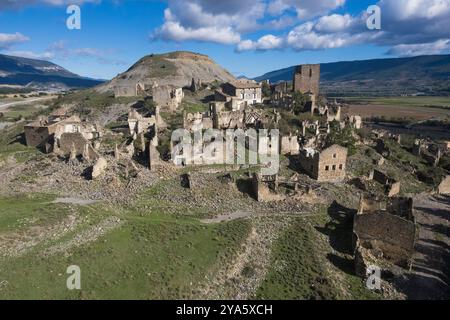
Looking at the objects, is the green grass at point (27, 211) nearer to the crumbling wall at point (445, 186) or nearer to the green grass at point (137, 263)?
the green grass at point (137, 263)

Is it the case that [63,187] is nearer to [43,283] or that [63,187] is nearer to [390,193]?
[43,283]

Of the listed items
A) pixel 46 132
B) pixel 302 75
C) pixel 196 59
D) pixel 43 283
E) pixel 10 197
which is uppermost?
pixel 196 59

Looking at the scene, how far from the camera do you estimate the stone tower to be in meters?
70.2

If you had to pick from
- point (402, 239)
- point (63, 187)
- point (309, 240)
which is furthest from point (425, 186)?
point (63, 187)

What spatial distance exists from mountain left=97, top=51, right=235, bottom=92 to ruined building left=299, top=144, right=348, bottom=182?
55.2 m

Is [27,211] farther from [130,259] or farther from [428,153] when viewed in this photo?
[428,153]

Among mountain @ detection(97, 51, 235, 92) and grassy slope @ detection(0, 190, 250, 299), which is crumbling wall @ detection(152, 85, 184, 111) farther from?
grassy slope @ detection(0, 190, 250, 299)

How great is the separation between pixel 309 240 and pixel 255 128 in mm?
22115

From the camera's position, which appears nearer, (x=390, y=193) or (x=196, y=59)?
(x=390, y=193)

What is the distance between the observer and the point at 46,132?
43969 millimetres

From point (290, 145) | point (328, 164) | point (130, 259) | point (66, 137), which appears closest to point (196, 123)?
point (290, 145)

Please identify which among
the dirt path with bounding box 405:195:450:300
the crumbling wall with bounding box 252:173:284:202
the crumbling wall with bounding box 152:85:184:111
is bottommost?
the dirt path with bounding box 405:195:450:300

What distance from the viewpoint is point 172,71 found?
95.2 meters

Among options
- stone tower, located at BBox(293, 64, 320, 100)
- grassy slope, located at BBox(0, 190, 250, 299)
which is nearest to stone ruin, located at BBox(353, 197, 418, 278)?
grassy slope, located at BBox(0, 190, 250, 299)
